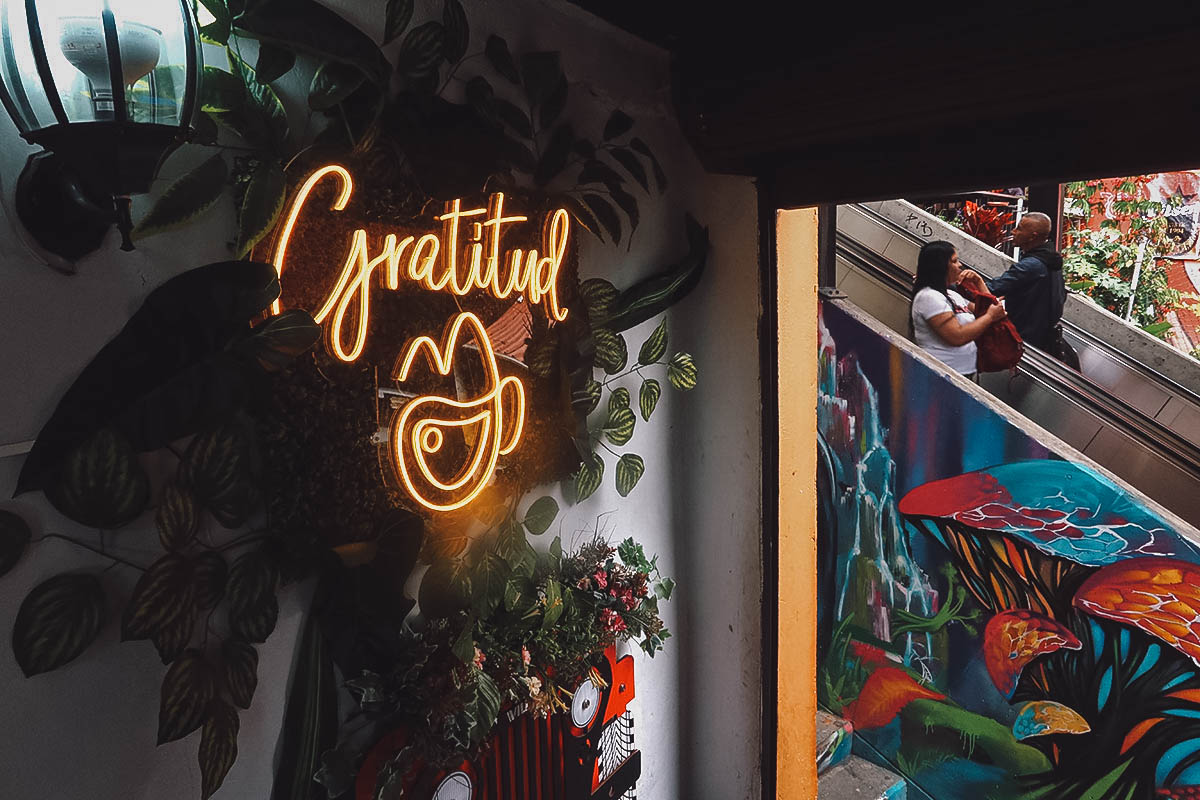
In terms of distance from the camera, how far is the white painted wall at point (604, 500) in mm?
1298

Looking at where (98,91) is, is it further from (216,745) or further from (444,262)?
(216,745)

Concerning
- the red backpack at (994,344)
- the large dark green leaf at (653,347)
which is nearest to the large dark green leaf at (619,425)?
the large dark green leaf at (653,347)

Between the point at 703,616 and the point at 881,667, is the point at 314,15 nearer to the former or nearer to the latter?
the point at 703,616

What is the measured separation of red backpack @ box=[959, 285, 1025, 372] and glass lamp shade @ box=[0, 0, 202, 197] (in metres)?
4.71

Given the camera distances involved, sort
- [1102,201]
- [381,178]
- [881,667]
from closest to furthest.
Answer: [381,178] < [881,667] < [1102,201]

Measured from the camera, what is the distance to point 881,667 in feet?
14.6

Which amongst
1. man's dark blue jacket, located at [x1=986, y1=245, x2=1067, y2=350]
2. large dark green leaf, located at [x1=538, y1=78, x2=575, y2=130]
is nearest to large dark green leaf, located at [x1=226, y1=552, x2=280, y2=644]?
large dark green leaf, located at [x1=538, y1=78, x2=575, y2=130]

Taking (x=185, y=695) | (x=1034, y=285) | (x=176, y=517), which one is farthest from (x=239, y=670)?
(x=1034, y=285)

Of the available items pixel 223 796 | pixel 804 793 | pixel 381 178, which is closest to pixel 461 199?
pixel 381 178

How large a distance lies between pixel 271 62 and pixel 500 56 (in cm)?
73

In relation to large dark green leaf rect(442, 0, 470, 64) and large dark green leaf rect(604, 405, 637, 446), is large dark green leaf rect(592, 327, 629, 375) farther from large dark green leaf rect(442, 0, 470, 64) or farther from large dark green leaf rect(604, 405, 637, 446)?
large dark green leaf rect(442, 0, 470, 64)

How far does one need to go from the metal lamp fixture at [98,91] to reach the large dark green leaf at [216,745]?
3.11ft

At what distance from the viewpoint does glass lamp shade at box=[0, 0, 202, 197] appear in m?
1.07

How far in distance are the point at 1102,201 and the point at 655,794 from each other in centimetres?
1015
